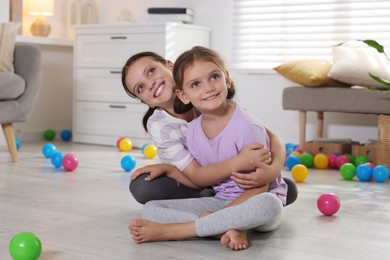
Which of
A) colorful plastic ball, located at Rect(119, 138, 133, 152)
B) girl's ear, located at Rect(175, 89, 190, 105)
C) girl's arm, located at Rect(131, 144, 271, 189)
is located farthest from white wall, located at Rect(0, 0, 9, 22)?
girl's ear, located at Rect(175, 89, 190, 105)

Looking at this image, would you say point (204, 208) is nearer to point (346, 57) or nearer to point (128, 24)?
point (346, 57)

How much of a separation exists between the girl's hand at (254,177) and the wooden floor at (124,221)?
18 cm

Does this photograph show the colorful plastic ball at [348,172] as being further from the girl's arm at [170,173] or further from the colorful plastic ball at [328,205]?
the girl's arm at [170,173]

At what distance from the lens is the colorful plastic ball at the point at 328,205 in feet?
7.91

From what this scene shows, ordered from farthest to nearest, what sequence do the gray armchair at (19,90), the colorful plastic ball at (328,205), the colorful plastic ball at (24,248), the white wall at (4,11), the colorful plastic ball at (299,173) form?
1. the white wall at (4,11)
2. the gray armchair at (19,90)
3. the colorful plastic ball at (299,173)
4. the colorful plastic ball at (328,205)
5. the colorful plastic ball at (24,248)

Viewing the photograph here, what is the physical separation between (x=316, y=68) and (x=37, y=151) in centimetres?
194

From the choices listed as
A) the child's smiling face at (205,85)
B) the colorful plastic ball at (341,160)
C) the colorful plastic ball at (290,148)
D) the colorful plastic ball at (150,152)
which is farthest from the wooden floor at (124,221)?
the colorful plastic ball at (290,148)

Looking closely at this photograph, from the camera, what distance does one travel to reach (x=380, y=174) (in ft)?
11.0

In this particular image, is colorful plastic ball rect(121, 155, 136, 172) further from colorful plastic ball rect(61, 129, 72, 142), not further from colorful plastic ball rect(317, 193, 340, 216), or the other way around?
colorful plastic ball rect(61, 129, 72, 142)

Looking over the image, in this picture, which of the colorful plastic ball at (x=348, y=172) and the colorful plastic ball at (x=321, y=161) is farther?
the colorful plastic ball at (x=321, y=161)

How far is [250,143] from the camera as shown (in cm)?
199

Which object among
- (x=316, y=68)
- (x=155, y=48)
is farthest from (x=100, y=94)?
(x=316, y=68)

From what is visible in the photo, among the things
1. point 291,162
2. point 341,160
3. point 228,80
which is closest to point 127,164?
point 291,162

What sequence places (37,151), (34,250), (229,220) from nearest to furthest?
1. (34,250)
2. (229,220)
3. (37,151)
